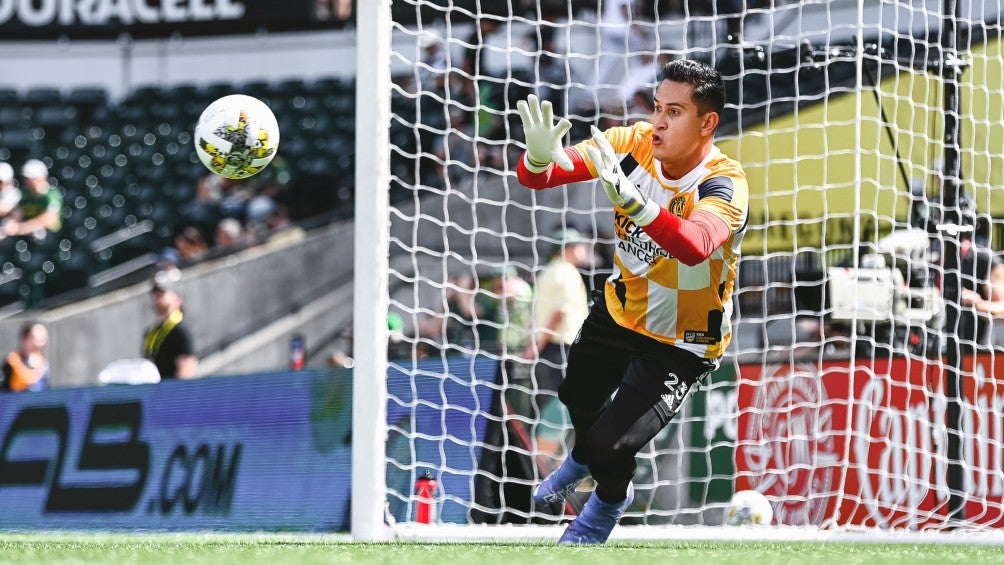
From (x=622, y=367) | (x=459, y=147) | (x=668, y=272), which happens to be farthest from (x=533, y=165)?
(x=459, y=147)

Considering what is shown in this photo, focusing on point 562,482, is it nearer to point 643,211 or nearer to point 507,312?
point 643,211

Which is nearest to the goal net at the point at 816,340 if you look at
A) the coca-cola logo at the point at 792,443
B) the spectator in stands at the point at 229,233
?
the coca-cola logo at the point at 792,443

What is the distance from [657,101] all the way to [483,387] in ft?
7.83

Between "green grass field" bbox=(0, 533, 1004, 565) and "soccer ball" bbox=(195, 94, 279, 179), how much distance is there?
1.57 metres

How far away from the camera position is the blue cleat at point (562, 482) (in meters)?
5.67

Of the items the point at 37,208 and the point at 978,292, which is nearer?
the point at 978,292

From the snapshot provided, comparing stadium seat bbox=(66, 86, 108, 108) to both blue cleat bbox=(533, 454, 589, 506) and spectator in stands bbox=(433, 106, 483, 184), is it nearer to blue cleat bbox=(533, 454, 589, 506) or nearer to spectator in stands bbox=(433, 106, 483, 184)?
spectator in stands bbox=(433, 106, 483, 184)

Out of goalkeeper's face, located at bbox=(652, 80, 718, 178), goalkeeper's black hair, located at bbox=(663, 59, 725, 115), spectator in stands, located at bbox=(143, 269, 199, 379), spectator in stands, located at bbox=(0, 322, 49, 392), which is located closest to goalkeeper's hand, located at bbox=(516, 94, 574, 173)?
goalkeeper's face, located at bbox=(652, 80, 718, 178)

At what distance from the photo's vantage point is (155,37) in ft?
66.9

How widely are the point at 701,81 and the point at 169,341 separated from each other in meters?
6.32

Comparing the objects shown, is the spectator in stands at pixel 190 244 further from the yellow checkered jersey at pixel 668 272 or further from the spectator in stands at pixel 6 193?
the yellow checkered jersey at pixel 668 272

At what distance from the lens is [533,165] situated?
202 inches

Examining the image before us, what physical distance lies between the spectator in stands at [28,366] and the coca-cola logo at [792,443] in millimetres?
5798

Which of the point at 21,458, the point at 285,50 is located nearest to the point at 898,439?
the point at 21,458
